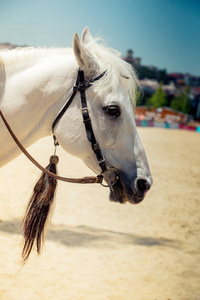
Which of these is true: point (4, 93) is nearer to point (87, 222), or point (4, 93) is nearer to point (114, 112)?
point (114, 112)

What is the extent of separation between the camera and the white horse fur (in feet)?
6.39

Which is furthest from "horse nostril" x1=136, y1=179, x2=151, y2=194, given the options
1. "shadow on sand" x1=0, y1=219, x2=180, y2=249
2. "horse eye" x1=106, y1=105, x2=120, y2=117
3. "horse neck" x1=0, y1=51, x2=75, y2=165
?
"shadow on sand" x1=0, y1=219, x2=180, y2=249

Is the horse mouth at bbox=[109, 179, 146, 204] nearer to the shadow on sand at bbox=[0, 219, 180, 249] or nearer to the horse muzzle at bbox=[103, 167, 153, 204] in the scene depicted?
the horse muzzle at bbox=[103, 167, 153, 204]

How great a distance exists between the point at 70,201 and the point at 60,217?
3.39ft

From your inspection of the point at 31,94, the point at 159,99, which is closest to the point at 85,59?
the point at 31,94

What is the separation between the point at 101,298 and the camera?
333cm

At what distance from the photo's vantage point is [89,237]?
5.41 meters

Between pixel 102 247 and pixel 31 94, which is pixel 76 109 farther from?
pixel 102 247

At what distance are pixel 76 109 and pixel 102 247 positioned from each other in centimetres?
367

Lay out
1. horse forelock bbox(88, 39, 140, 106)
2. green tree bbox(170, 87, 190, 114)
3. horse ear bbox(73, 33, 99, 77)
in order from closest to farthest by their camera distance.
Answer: horse ear bbox(73, 33, 99, 77), horse forelock bbox(88, 39, 140, 106), green tree bbox(170, 87, 190, 114)

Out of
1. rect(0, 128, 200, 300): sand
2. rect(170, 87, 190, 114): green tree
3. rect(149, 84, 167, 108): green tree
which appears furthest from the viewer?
rect(149, 84, 167, 108): green tree

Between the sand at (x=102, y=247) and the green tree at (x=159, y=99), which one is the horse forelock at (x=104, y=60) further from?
the green tree at (x=159, y=99)

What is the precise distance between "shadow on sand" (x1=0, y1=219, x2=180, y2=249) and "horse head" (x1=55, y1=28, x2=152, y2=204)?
3.38m

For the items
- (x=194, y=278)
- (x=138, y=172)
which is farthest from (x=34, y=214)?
(x=194, y=278)
